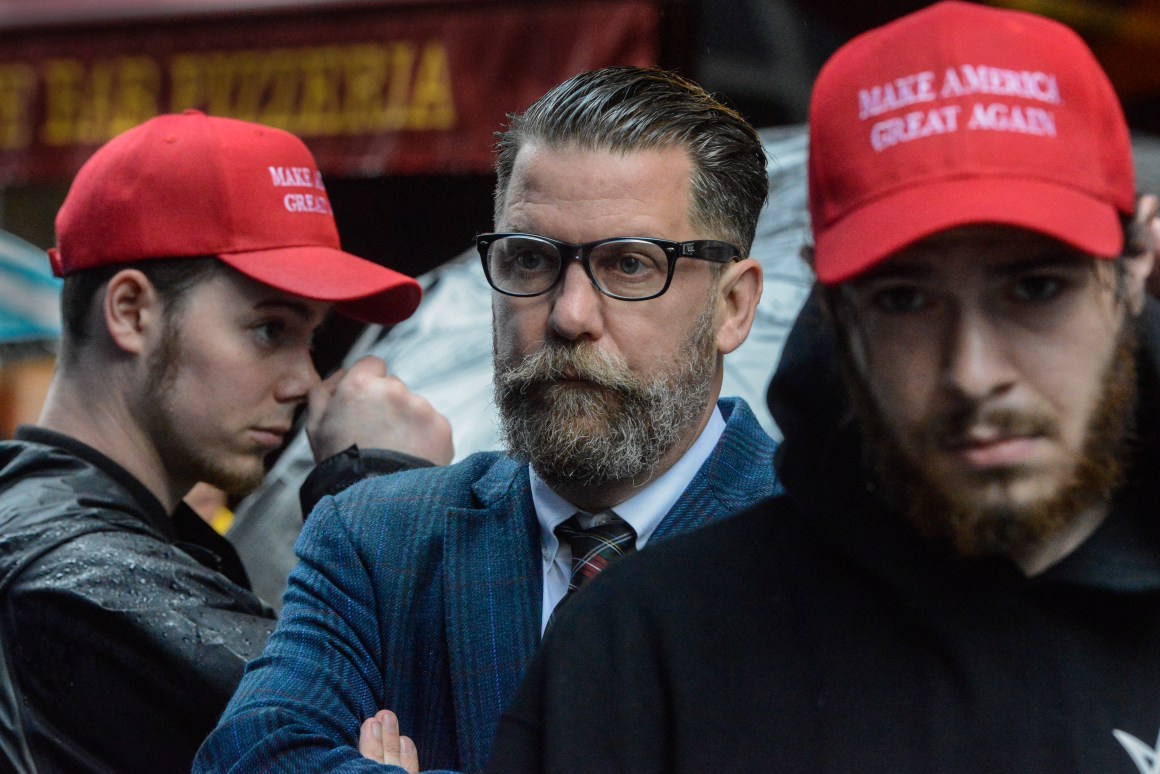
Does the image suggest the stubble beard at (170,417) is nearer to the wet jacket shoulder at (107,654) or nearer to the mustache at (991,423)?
the wet jacket shoulder at (107,654)

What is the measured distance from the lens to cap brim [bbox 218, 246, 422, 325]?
10.1ft

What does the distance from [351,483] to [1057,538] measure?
154 cm

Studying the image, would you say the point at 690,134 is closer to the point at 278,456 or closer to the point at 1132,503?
the point at 1132,503

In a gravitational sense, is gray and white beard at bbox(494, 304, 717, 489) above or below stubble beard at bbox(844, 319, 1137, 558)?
below

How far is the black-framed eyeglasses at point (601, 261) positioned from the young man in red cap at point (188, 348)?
0.68 metres

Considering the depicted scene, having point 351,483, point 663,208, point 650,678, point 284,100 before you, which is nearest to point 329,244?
point 351,483

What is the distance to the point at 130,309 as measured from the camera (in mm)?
3115

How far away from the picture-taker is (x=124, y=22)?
20.9 feet

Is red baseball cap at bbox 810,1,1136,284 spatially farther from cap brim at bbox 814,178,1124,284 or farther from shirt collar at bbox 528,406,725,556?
shirt collar at bbox 528,406,725,556

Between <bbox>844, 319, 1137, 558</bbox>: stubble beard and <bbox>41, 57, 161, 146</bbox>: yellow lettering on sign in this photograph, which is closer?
<bbox>844, 319, 1137, 558</bbox>: stubble beard

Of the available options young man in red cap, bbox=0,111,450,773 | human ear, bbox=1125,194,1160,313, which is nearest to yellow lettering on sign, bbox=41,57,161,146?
young man in red cap, bbox=0,111,450,773

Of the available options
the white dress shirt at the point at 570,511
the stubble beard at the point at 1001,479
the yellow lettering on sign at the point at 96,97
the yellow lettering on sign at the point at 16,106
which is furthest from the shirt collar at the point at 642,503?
the yellow lettering on sign at the point at 16,106

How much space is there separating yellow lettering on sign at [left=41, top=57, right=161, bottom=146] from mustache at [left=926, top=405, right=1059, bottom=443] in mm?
5267

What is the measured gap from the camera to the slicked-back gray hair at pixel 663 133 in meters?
2.52
